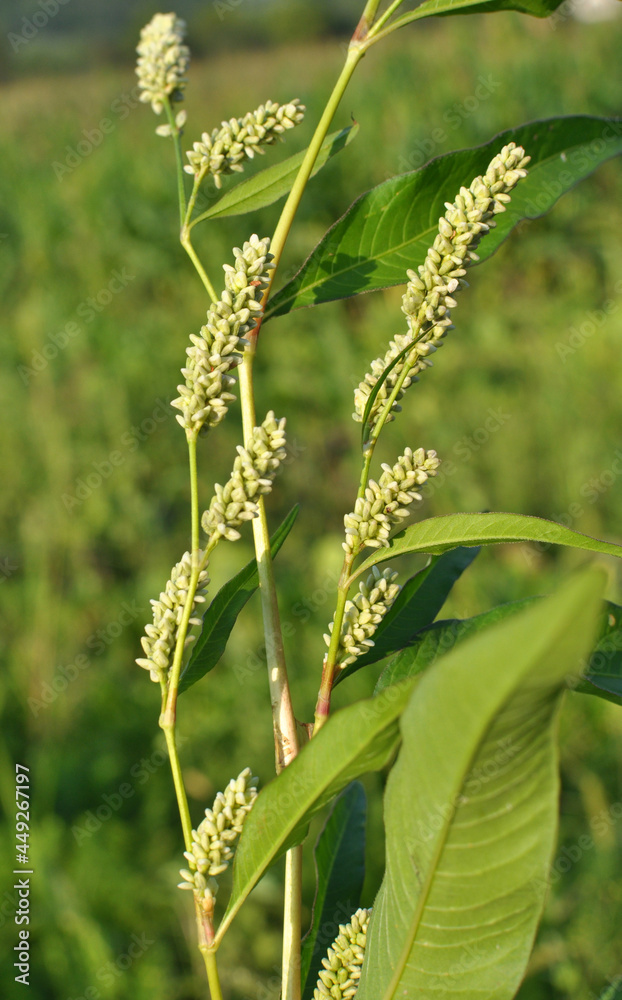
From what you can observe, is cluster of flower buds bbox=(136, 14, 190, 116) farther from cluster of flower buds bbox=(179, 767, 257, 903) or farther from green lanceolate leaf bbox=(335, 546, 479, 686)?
cluster of flower buds bbox=(179, 767, 257, 903)

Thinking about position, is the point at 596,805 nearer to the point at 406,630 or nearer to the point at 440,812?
the point at 406,630

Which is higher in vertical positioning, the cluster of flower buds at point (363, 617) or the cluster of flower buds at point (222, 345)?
the cluster of flower buds at point (222, 345)

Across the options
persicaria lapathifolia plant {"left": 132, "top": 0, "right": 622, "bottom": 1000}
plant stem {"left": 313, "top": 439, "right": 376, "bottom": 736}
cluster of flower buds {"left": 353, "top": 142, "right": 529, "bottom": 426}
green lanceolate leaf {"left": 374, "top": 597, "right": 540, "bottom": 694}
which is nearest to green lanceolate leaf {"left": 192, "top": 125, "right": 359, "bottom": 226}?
persicaria lapathifolia plant {"left": 132, "top": 0, "right": 622, "bottom": 1000}

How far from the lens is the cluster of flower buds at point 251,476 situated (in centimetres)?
63

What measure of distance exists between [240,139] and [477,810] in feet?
2.09

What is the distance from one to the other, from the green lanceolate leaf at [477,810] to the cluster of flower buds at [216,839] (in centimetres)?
12

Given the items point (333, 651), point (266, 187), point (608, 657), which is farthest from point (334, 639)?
point (266, 187)

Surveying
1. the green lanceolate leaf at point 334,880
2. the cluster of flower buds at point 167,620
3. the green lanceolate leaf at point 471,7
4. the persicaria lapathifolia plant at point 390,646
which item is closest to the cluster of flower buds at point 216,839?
the persicaria lapathifolia plant at point 390,646

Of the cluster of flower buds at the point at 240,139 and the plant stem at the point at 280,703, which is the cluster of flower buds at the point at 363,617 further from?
the cluster of flower buds at the point at 240,139

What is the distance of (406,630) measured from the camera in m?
0.77

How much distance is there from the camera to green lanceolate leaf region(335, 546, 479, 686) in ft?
2.49

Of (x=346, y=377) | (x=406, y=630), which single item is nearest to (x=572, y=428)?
(x=346, y=377)

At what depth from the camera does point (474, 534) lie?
2.27ft

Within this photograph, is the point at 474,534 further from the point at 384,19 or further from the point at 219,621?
the point at 384,19
